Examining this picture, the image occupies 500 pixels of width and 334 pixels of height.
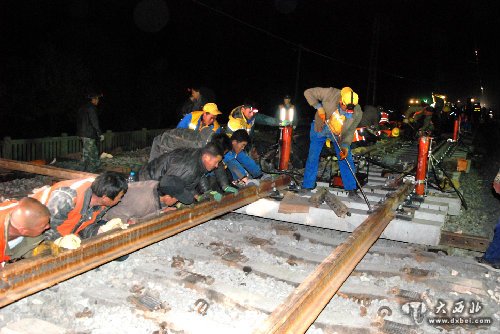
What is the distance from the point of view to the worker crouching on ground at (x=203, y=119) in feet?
20.3

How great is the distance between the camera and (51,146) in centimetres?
1112

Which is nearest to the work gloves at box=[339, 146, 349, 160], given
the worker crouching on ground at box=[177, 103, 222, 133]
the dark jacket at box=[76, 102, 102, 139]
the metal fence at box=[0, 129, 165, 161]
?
the worker crouching on ground at box=[177, 103, 222, 133]

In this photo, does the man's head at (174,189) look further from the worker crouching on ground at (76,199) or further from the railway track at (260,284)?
the worker crouching on ground at (76,199)

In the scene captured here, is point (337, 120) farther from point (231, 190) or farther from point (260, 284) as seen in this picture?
point (260, 284)

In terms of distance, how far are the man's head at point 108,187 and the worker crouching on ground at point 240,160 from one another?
2.57m

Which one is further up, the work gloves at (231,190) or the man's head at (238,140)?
the man's head at (238,140)

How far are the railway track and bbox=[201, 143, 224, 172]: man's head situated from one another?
55 centimetres

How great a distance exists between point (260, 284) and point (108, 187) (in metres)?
1.75

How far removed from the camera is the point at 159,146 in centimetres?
589

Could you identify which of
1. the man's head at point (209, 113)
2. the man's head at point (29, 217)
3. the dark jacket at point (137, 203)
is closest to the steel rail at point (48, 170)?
the man's head at point (209, 113)

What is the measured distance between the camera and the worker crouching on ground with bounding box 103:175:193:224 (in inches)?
183

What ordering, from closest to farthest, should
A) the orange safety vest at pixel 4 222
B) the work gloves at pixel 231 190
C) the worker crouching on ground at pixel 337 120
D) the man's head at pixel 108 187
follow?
the orange safety vest at pixel 4 222
the man's head at pixel 108 187
the work gloves at pixel 231 190
the worker crouching on ground at pixel 337 120

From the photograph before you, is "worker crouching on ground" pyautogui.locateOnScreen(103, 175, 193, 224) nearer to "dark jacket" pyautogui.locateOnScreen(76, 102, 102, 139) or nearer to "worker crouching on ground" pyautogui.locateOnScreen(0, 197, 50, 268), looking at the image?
"worker crouching on ground" pyautogui.locateOnScreen(0, 197, 50, 268)

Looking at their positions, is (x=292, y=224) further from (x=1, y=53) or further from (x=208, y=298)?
(x=1, y=53)
